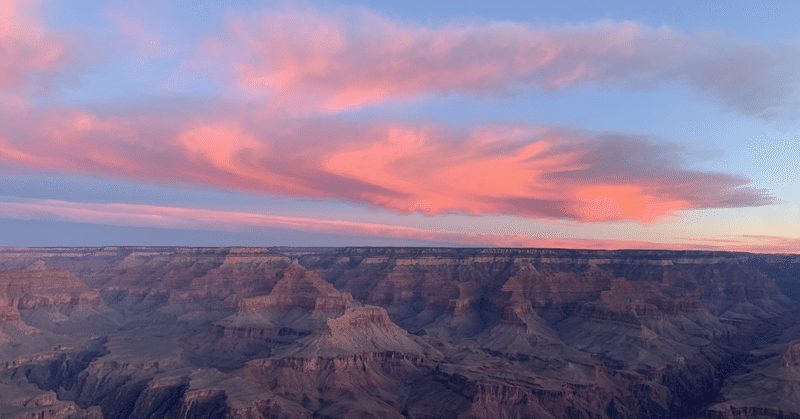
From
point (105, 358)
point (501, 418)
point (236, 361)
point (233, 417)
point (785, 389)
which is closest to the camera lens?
point (233, 417)

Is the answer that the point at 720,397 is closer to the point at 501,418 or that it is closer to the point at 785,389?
the point at 785,389

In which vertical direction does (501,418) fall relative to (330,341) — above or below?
below

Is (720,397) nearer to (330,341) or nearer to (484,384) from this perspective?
(484,384)

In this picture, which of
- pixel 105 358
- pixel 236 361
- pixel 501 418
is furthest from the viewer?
pixel 236 361

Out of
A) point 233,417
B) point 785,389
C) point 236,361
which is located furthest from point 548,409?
point 236,361

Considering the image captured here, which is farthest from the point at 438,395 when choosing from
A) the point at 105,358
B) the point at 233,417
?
the point at 105,358

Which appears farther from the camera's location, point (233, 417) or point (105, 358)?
point (105, 358)

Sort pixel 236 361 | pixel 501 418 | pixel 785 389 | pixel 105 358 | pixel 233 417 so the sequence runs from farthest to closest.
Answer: pixel 236 361
pixel 105 358
pixel 785 389
pixel 501 418
pixel 233 417

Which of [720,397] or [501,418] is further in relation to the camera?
[720,397]

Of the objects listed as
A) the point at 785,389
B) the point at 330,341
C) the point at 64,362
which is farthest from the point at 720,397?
the point at 64,362
